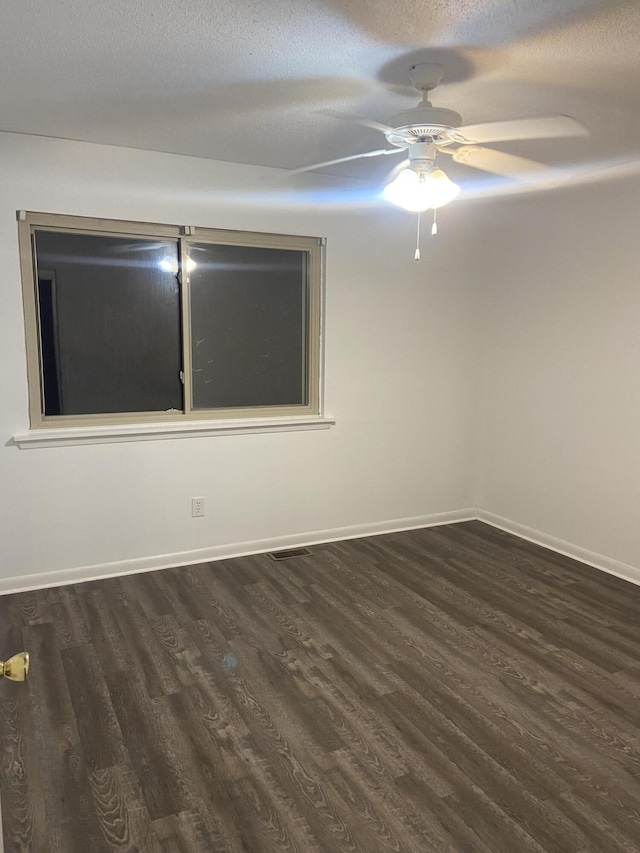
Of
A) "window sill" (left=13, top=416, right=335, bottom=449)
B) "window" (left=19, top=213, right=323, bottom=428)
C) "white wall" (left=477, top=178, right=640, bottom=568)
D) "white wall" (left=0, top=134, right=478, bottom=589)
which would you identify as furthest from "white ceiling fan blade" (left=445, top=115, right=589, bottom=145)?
"window sill" (left=13, top=416, right=335, bottom=449)

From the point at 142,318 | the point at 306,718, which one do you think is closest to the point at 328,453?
the point at 142,318

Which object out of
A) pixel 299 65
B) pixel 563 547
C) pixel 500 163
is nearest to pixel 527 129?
pixel 500 163

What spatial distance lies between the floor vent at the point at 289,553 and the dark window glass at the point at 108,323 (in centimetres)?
112

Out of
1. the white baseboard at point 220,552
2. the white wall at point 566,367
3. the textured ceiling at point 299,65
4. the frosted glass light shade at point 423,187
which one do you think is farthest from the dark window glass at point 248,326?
the frosted glass light shade at point 423,187

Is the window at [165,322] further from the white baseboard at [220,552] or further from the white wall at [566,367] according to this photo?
the white wall at [566,367]

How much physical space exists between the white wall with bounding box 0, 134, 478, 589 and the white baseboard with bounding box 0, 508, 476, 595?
2 cm

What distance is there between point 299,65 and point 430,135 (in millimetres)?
537

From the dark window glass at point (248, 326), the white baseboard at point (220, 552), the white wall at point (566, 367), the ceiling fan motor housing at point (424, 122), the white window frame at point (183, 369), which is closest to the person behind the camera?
the ceiling fan motor housing at point (424, 122)

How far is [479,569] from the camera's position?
377 centimetres

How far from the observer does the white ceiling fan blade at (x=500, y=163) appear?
120 inches

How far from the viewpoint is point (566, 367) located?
391cm

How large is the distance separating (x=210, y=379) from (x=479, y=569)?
2026 millimetres

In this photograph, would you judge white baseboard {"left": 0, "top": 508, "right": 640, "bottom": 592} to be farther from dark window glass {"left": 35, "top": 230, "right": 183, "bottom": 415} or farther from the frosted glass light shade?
the frosted glass light shade

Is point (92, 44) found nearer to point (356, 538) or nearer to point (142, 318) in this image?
point (142, 318)
